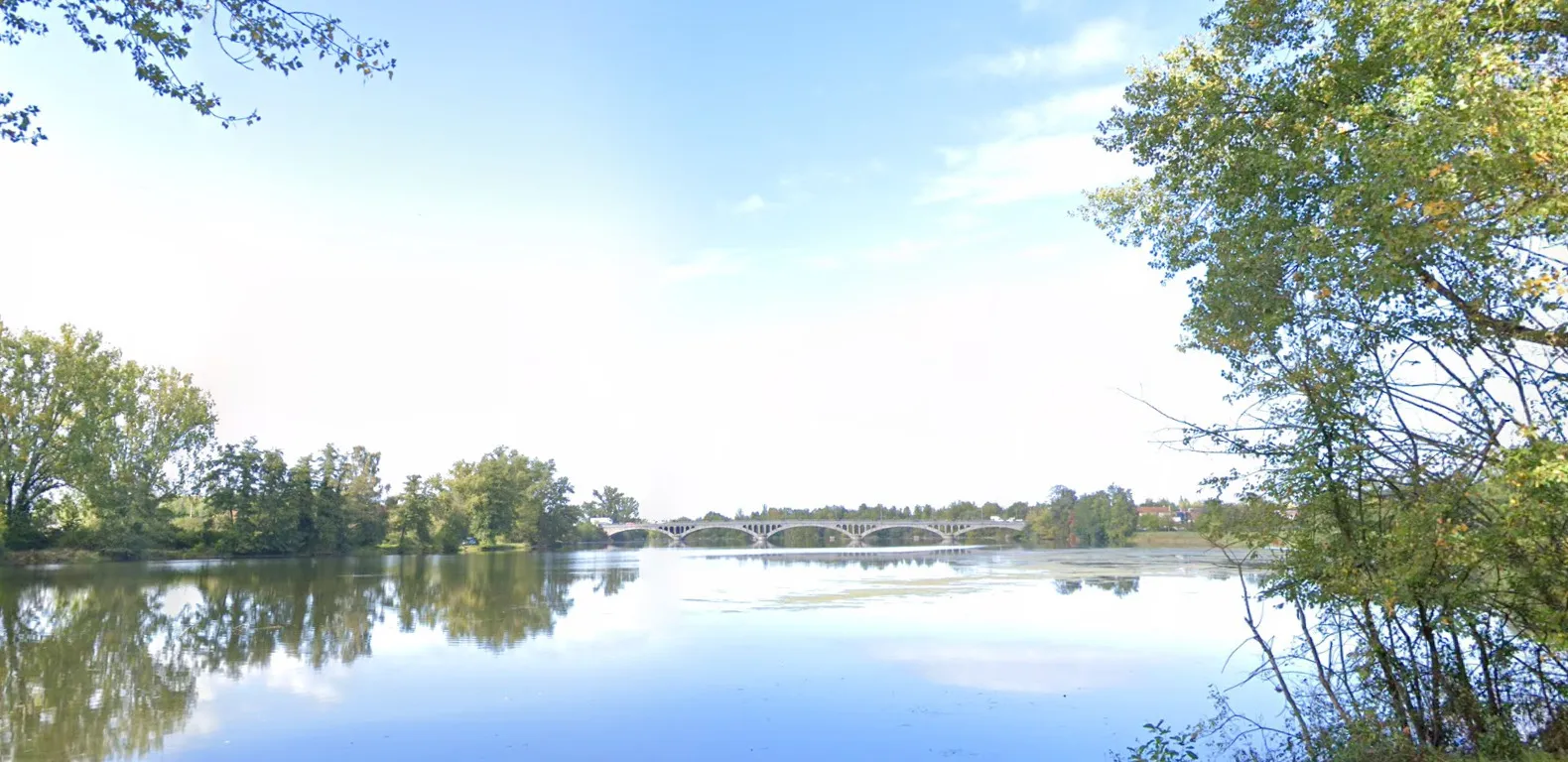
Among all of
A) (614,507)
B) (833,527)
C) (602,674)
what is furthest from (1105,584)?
(614,507)

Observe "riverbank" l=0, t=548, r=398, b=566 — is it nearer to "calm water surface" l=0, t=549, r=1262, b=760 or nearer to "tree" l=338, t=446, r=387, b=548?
"tree" l=338, t=446, r=387, b=548

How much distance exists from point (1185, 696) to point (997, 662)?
3.53 metres

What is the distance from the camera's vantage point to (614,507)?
138 meters

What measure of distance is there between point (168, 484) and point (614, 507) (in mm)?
82910

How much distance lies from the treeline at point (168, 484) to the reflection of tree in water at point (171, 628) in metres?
9.93

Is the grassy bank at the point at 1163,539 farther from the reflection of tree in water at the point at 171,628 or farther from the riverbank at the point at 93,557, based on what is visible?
the riverbank at the point at 93,557

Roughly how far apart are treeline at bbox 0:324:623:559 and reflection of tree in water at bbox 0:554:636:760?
993 cm

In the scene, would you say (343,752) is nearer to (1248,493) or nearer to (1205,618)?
(1248,493)

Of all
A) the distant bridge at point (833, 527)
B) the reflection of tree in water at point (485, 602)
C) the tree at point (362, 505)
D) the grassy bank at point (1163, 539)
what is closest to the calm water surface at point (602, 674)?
the reflection of tree in water at point (485, 602)

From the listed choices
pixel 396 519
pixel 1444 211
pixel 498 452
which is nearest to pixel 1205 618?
pixel 1444 211

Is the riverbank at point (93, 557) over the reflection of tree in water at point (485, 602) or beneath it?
over

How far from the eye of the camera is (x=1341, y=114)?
785 cm

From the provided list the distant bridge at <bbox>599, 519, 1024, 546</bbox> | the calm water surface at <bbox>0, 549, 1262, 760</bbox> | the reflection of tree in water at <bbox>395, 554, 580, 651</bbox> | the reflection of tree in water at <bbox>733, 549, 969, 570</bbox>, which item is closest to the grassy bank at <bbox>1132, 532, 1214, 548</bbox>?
the distant bridge at <bbox>599, 519, 1024, 546</bbox>

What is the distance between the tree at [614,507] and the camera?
13462 cm
